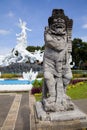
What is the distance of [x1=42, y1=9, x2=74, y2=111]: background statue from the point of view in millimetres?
5016

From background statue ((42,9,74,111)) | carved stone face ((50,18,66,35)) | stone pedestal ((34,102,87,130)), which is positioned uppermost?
carved stone face ((50,18,66,35))

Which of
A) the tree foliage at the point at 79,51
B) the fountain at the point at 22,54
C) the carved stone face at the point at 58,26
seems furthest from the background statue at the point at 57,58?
the tree foliage at the point at 79,51

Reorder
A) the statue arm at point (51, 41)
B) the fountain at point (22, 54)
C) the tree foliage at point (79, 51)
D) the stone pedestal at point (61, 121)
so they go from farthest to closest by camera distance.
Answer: the tree foliage at point (79, 51) → the fountain at point (22, 54) → the statue arm at point (51, 41) → the stone pedestal at point (61, 121)

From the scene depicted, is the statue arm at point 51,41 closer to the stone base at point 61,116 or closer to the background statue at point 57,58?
the background statue at point 57,58

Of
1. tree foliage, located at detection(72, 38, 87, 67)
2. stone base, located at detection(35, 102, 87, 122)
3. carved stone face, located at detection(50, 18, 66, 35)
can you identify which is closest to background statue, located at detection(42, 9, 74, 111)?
carved stone face, located at detection(50, 18, 66, 35)

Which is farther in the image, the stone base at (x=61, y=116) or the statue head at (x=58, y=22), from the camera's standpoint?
the statue head at (x=58, y=22)

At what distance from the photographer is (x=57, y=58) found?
16.7 ft

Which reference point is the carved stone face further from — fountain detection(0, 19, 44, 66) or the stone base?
fountain detection(0, 19, 44, 66)

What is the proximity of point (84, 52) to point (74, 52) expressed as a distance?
2.07m

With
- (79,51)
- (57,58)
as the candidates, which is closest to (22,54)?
(79,51)

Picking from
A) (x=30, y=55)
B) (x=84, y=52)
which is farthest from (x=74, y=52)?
(x=30, y=55)

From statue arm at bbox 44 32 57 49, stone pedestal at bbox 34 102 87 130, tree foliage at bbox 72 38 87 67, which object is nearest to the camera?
stone pedestal at bbox 34 102 87 130

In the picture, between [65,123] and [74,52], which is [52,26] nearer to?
[65,123]

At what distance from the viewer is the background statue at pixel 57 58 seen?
197 inches
